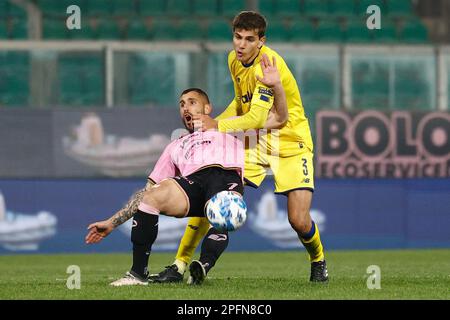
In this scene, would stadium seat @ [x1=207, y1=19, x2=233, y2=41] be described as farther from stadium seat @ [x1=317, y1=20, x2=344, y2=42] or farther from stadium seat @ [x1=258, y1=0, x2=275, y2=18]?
stadium seat @ [x1=317, y1=20, x2=344, y2=42]

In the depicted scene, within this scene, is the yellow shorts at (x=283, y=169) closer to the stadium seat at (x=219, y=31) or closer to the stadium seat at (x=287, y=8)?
the stadium seat at (x=219, y=31)

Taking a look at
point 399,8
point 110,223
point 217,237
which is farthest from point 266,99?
point 399,8

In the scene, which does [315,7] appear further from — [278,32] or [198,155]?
[198,155]

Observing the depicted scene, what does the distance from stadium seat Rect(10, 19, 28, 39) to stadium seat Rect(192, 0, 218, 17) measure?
303 centimetres

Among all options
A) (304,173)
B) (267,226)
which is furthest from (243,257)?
(304,173)

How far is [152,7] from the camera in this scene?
1991cm

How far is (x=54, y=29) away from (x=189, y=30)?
2.33 m

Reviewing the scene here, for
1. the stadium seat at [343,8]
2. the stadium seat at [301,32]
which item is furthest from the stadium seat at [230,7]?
the stadium seat at [343,8]

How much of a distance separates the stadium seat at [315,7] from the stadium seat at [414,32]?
1.46 m

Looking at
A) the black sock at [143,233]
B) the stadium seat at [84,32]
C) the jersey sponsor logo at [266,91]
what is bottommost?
the black sock at [143,233]

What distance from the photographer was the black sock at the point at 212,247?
834 cm

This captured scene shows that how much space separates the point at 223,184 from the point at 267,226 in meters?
8.45

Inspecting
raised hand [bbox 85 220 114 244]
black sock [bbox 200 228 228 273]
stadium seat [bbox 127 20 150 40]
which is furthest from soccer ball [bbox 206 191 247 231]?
stadium seat [bbox 127 20 150 40]

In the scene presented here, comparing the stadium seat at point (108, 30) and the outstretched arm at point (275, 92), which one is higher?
the stadium seat at point (108, 30)
